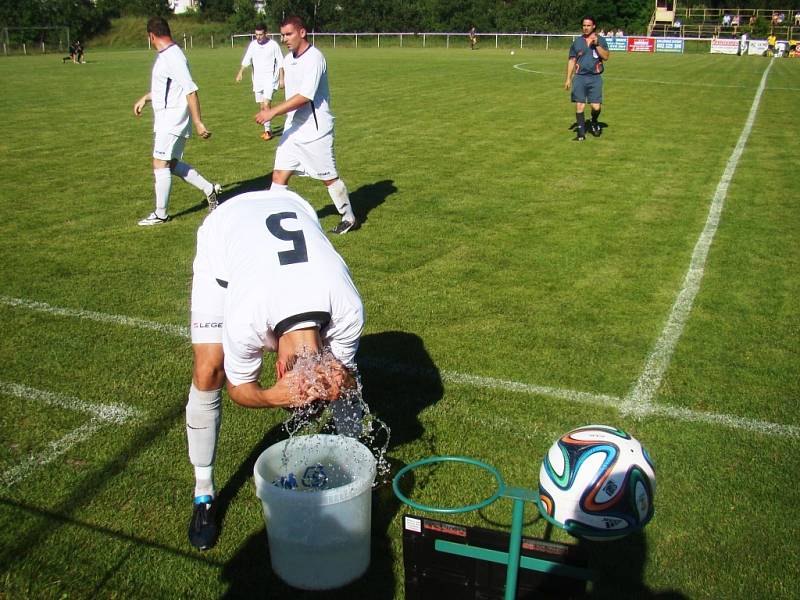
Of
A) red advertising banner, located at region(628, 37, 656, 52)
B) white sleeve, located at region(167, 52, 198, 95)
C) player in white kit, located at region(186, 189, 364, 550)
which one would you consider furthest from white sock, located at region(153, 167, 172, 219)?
red advertising banner, located at region(628, 37, 656, 52)

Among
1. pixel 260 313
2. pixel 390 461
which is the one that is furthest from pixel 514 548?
pixel 390 461

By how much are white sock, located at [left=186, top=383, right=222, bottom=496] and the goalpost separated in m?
56.2

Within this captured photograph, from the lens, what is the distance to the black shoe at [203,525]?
137 inches

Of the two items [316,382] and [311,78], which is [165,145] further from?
[316,382]

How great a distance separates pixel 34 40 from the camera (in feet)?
180

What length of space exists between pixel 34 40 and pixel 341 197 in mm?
56666

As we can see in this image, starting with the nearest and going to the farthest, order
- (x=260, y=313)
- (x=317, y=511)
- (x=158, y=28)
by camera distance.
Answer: (x=260, y=313) < (x=317, y=511) < (x=158, y=28)

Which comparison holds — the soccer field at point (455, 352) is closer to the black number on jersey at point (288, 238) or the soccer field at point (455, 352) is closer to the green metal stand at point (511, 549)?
the green metal stand at point (511, 549)

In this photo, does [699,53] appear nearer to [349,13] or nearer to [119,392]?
[349,13]

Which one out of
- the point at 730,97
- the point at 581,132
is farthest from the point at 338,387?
the point at 730,97

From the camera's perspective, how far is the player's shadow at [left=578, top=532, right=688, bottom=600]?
3186 millimetres

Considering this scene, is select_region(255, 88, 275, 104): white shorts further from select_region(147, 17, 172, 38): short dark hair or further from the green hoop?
the green hoop

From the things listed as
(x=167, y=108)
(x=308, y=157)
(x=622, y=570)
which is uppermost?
(x=167, y=108)

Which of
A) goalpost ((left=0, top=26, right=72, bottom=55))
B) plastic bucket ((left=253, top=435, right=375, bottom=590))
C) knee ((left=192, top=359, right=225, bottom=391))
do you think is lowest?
plastic bucket ((left=253, top=435, right=375, bottom=590))
